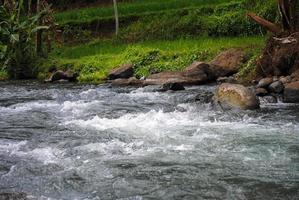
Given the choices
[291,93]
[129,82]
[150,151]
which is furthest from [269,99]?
[129,82]

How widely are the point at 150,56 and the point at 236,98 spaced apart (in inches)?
367

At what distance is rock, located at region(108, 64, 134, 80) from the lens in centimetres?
2059

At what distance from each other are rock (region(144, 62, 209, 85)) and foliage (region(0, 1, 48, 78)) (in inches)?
253

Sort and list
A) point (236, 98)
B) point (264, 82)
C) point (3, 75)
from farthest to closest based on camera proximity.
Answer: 1. point (3, 75)
2. point (264, 82)
3. point (236, 98)

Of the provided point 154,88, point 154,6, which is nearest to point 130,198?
point 154,88

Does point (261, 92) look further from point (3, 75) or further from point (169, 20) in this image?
point (169, 20)

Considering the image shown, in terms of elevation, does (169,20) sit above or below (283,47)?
below

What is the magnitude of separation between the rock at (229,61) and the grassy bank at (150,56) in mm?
393

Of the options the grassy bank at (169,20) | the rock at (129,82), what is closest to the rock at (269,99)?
the rock at (129,82)

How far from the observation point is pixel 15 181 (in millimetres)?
7578

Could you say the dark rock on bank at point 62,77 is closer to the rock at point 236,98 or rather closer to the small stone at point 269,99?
the small stone at point 269,99

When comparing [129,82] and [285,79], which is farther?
[129,82]

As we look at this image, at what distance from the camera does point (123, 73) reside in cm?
2062

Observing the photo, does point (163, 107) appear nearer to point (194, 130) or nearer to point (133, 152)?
point (194, 130)
